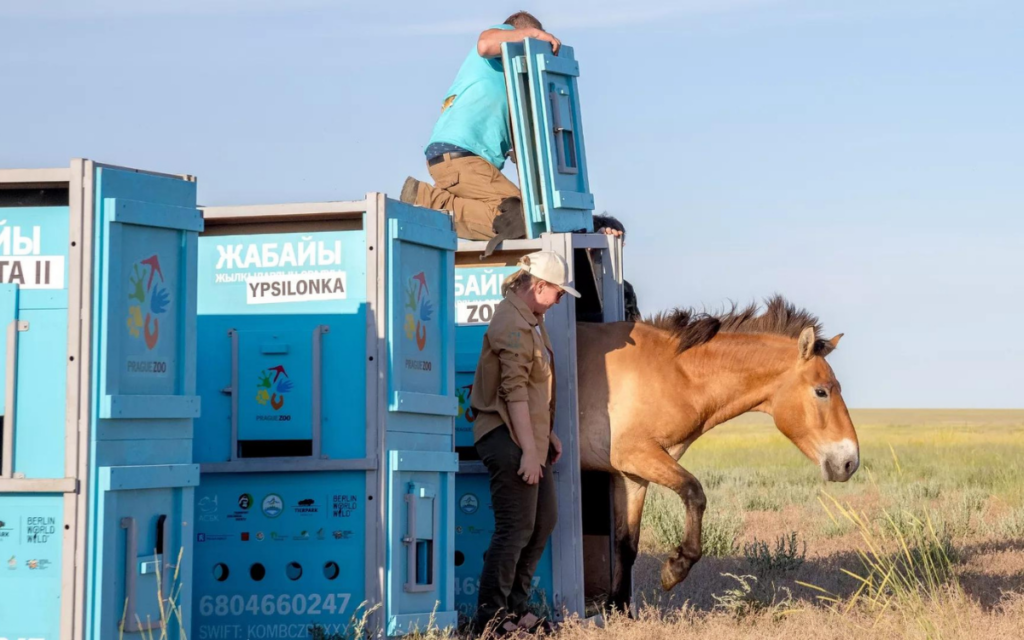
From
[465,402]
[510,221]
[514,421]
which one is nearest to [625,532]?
[465,402]

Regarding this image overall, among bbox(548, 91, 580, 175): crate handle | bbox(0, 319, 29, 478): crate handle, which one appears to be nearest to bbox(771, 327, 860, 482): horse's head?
bbox(548, 91, 580, 175): crate handle

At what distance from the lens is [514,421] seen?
7.35m

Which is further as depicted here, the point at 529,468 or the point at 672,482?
the point at 672,482

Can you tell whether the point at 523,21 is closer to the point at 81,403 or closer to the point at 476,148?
the point at 476,148

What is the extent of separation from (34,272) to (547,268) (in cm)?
289

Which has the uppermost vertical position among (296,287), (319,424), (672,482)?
(296,287)

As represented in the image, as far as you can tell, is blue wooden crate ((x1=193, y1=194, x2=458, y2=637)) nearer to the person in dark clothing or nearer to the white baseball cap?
the white baseball cap

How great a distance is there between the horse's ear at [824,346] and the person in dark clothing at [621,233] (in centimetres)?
117

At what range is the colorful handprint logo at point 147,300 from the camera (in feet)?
18.1

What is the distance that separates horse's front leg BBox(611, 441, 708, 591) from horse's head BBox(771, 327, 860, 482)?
86 cm

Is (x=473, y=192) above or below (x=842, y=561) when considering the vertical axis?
above

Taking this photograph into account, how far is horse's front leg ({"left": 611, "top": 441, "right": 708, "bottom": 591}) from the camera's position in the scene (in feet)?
28.3

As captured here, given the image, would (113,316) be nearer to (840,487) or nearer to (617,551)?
(617,551)

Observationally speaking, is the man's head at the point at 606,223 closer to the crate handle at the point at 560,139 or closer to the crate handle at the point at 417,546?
the crate handle at the point at 560,139
